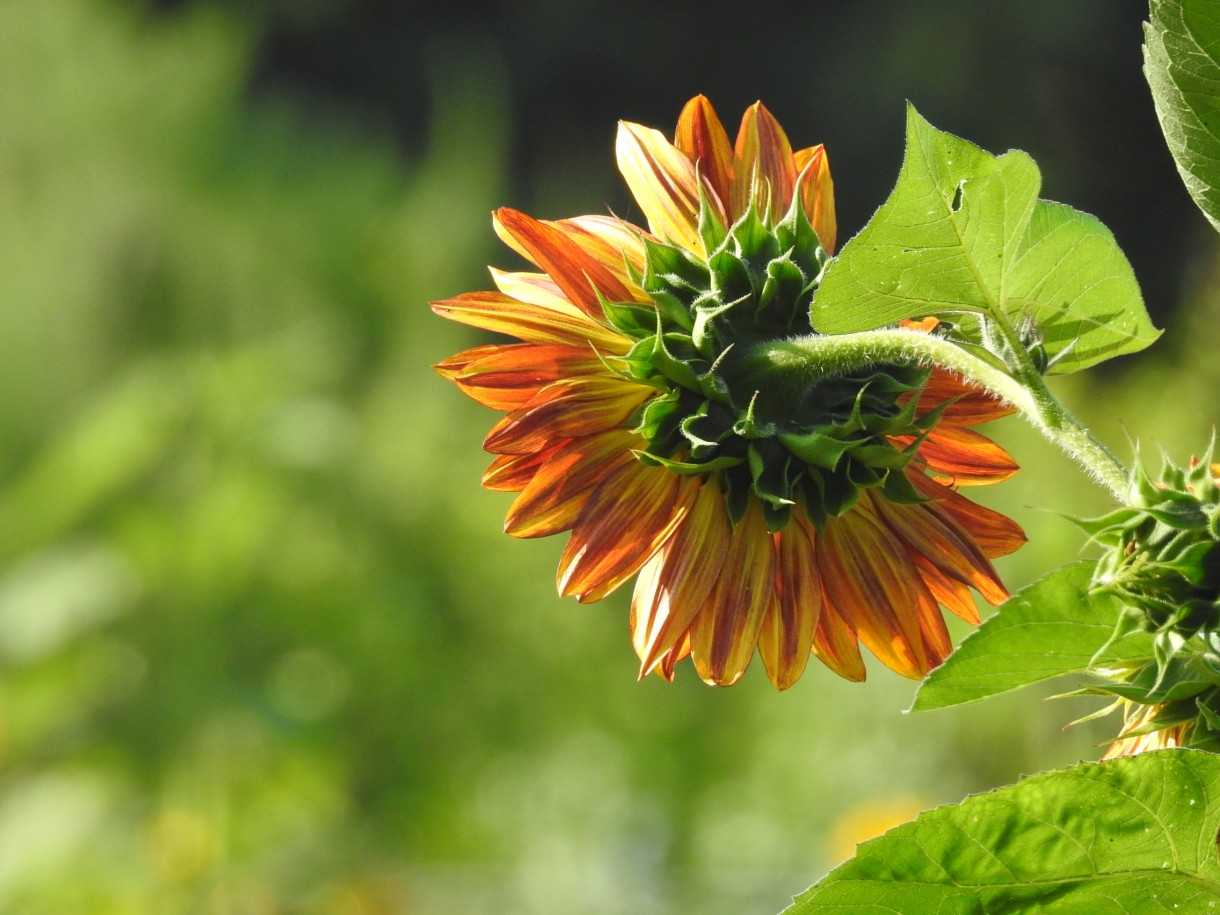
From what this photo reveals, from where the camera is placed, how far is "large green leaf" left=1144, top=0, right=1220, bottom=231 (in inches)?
14.6

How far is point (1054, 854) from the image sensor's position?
362 mm

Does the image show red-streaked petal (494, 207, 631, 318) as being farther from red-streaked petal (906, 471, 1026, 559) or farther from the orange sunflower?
red-streaked petal (906, 471, 1026, 559)

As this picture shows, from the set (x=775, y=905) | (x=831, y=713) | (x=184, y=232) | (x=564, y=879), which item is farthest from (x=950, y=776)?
(x=184, y=232)

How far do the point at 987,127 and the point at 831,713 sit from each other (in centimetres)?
599

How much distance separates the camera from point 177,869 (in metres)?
2.57

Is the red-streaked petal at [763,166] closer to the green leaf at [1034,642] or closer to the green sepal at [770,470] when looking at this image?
the green sepal at [770,470]

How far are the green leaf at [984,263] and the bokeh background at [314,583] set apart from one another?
43.3 inches

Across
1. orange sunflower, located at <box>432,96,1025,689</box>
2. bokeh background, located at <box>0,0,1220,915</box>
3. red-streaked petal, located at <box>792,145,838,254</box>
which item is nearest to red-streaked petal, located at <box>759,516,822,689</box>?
orange sunflower, located at <box>432,96,1025,689</box>

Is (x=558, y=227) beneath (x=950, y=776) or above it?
above

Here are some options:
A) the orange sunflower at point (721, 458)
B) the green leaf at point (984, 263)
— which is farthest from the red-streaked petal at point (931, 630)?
the green leaf at point (984, 263)

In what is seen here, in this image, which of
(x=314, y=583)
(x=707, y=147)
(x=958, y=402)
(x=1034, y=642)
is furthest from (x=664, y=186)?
(x=314, y=583)

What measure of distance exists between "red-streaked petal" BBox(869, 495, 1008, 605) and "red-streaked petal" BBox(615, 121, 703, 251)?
11 centimetres

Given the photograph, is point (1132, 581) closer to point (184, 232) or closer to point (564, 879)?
point (564, 879)

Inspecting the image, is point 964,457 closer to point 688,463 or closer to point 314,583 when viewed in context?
point 688,463
